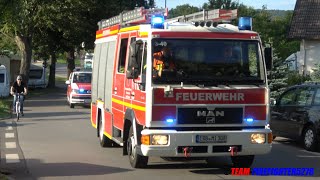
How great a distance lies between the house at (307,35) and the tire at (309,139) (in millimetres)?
17111

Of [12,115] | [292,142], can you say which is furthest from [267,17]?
[292,142]

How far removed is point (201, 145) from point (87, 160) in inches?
125

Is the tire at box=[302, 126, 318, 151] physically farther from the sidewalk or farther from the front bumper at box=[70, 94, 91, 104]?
the front bumper at box=[70, 94, 91, 104]

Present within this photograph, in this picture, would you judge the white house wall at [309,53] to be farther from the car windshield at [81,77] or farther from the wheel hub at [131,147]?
the wheel hub at [131,147]

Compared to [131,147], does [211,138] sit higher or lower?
higher

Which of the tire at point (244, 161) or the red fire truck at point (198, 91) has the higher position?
the red fire truck at point (198, 91)

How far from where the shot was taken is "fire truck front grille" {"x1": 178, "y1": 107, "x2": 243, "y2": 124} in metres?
9.24

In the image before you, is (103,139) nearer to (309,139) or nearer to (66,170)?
(66,170)

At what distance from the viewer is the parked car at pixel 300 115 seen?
1301 centimetres

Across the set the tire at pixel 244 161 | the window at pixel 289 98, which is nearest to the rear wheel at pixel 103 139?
the tire at pixel 244 161

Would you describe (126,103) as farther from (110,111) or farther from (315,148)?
(315,148)

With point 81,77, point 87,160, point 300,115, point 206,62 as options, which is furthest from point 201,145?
point 81,77

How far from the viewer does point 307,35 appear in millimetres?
30422

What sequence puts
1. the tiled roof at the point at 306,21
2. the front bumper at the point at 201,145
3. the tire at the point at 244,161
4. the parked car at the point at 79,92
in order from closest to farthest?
1. the front bumper at the point at 201,145
2. the tire at the point at 244,161
3. the parked car at the point at 79,92
4. the tiled roof at the point at 306,21
